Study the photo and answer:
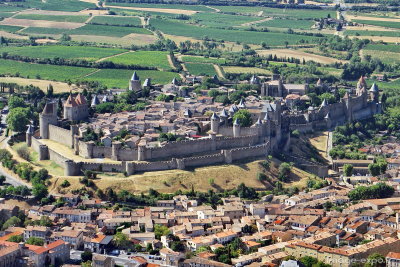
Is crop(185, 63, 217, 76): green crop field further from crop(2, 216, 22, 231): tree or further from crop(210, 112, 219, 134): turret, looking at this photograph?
crop(2, 216, 22, 231): tree

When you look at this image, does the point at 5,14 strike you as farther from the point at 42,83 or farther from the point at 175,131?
the point at 175,131

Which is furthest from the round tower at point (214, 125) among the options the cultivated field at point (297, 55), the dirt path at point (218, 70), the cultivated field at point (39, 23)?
→ the cultivated field at point (39, 23)

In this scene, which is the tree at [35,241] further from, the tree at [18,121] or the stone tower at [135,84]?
the stone tower at [135,84]

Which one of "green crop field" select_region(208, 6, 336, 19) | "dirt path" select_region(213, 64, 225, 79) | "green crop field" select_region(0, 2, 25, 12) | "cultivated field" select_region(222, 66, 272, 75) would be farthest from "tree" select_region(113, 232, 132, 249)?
"green crop field" select_region(208, 6, 336, 19)

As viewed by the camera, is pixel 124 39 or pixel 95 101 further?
pixel 124 39

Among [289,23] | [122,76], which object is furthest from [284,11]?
[122,76]

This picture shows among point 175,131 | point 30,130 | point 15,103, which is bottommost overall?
point 15,103
